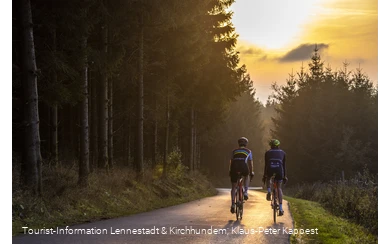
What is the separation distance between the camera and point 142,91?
23.9 metres

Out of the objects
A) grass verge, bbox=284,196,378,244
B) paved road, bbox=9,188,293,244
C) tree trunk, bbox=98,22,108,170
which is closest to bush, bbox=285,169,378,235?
grass verge, bbox=284,196,378,244

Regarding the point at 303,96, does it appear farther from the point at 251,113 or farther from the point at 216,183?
the point at 251,113

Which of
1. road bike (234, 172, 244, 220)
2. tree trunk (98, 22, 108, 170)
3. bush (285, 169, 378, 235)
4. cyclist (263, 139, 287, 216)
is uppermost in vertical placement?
tree trunk (98, 22, 108, 170)

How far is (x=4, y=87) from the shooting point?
Answer: 46.3 feet

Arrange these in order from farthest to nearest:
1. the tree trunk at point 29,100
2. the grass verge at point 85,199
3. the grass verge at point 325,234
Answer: the tree trunk at point 29,100
the grass verge at point 85,199
the grass verge at point 325,234

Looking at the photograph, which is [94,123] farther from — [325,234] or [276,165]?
[325,234]

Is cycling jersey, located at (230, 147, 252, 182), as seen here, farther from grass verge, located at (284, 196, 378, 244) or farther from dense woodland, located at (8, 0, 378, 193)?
dense woodland, located at (8, 0, 378, 193)

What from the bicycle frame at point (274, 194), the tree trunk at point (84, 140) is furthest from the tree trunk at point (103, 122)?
the bicycle frame at point (274, 194)

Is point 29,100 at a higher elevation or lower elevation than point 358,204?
higher

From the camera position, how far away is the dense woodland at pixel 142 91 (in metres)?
16.6

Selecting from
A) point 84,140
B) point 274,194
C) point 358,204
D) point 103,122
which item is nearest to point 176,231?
point 274,194

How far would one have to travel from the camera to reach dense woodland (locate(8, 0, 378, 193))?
54.4ft

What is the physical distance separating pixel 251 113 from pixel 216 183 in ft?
74.2

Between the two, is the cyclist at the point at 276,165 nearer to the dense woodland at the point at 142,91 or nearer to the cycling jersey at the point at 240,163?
the cycling jersey at the point at 240,163
